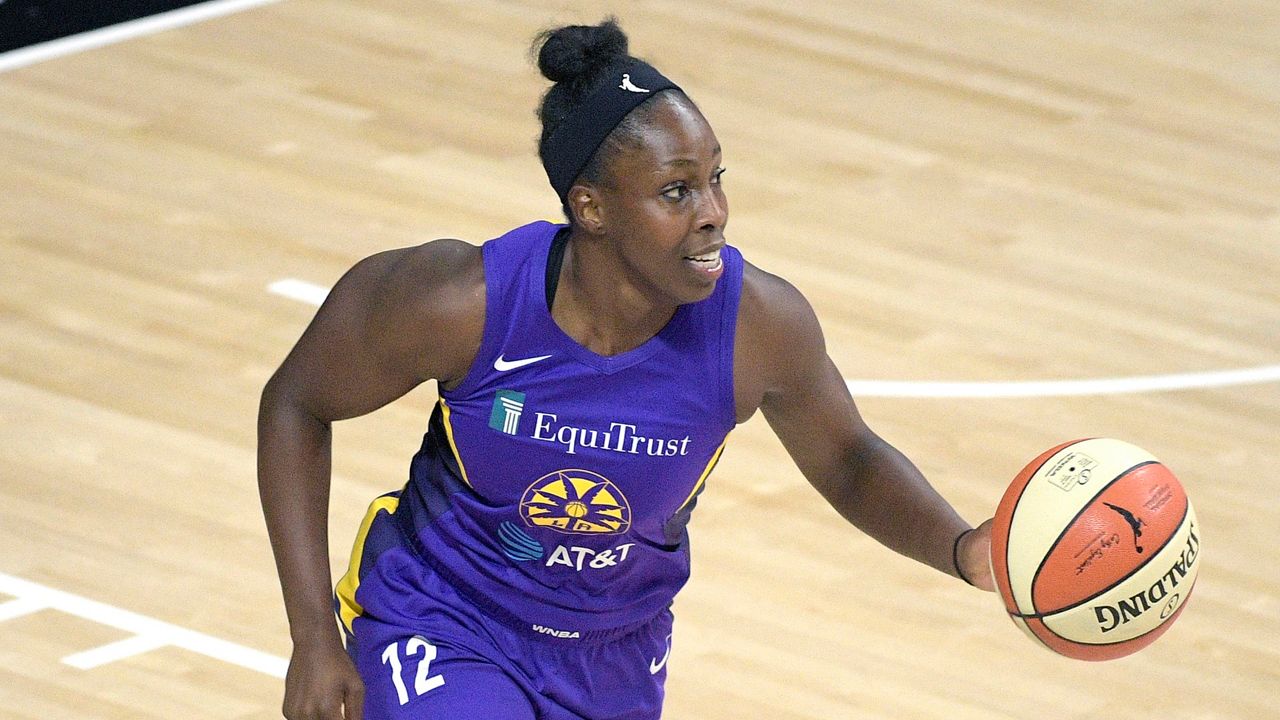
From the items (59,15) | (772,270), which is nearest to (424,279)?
(772,270)

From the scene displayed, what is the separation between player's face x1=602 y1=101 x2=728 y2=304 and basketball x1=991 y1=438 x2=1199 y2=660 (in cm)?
64

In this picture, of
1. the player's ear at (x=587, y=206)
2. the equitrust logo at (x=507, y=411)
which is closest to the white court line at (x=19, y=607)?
the equitrust logo at (x=507, y=411)

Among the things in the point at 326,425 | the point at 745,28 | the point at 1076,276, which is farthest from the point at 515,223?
the point at 326,425

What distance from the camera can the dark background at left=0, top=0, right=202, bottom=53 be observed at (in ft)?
28.5

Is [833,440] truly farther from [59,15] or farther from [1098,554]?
[59,15]

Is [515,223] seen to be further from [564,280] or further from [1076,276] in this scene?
[564,280]

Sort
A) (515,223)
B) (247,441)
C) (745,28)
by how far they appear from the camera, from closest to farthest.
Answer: (247,441) < (515,223) < (745,28)

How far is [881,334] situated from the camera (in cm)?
697

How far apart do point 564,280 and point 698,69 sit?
216 inches

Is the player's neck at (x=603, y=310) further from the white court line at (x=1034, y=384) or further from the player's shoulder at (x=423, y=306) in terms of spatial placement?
the white court line at (x=1034, y=384)

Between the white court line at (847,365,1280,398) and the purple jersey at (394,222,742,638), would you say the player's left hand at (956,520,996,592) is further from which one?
the white court line at (847,365,1280,398)

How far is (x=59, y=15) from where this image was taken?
8883 millimetres

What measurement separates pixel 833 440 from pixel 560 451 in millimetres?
486

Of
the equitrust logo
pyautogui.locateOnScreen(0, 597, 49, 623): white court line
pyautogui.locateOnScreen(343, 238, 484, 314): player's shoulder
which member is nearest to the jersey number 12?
the equitrust logo
